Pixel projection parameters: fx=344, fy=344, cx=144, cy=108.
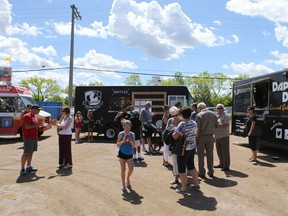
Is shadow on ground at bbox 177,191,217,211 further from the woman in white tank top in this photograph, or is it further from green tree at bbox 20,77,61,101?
green tree at bbox 20,77,61,101

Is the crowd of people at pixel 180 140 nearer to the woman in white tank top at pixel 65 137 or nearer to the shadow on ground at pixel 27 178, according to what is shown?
the woman in white tank top at pixel 65 137

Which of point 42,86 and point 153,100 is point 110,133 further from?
point 42,86

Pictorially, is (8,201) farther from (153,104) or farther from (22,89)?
(22,89)

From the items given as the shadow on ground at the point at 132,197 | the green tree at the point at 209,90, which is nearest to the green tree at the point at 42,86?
the green tree at the point at 209,90

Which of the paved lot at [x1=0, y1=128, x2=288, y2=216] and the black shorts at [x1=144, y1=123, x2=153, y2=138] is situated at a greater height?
the black shorts at [x1=144, y1=123, x2=153, y2=138]

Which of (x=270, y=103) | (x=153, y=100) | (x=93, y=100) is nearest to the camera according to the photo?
(x=270, y=103)

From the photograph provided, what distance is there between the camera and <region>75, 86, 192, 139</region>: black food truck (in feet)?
53.7

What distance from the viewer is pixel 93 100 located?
55.7 feet

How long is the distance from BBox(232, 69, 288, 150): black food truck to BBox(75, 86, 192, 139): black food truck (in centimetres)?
356

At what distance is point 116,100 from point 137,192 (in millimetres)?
10371

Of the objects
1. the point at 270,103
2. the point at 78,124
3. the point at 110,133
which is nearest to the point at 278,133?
the point at 270,103

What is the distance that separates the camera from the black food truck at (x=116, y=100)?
1638cm

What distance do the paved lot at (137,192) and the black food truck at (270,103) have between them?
1340 millimetres

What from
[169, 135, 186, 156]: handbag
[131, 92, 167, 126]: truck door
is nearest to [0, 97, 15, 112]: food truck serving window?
[131, 92, 167, 126]: truck door
